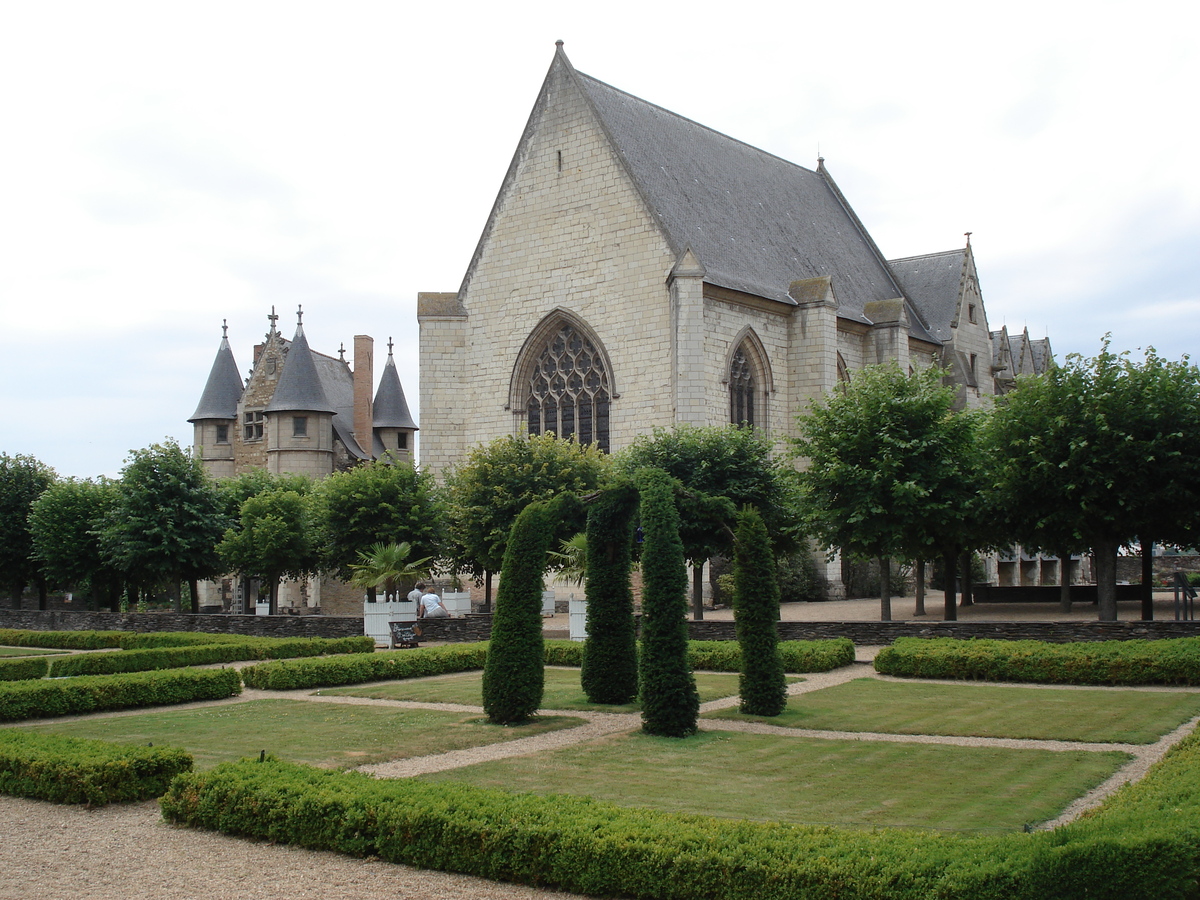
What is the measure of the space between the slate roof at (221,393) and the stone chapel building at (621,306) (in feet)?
67.5

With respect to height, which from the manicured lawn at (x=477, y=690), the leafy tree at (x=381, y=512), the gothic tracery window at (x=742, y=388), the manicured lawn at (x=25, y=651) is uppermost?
the gothic tracery window at (x=742, y=388)

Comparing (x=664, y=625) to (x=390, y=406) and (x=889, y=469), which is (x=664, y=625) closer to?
(x=889, y=469)

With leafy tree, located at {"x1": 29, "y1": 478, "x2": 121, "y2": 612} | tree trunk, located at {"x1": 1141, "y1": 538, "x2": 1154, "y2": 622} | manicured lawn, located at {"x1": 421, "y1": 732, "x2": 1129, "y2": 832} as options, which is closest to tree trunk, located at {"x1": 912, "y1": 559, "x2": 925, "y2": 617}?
tree trunk, located at {"x1": 1141, "y1": 538, "x2": 1154, "y2": 622}

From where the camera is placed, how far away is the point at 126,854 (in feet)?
24.7

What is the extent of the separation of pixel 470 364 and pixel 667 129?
11.0 metres

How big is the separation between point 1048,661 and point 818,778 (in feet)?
27.8

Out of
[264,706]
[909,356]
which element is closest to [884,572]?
[264,706]

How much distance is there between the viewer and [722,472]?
1038 inches

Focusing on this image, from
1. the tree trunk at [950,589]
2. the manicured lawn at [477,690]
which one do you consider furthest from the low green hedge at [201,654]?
the tree trunk at [950,589]

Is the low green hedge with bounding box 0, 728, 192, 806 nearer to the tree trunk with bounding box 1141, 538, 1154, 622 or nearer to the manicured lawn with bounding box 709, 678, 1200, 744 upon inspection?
the manicured lawn with bounding box 709, 678, 1200, 744

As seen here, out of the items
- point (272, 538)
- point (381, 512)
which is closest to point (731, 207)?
point (381, 512)

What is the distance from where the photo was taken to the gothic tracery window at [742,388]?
3312cm

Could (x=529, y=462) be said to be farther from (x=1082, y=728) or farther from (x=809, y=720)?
(x=1082, y=728)

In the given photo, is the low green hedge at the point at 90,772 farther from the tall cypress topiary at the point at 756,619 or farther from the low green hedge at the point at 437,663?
the low green hedge at the point at 437,663
